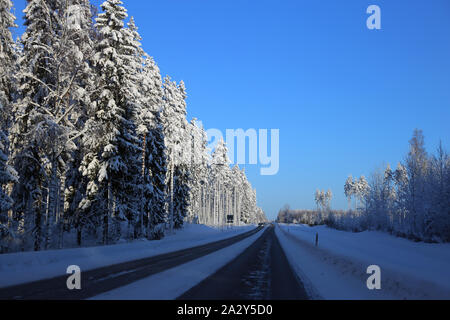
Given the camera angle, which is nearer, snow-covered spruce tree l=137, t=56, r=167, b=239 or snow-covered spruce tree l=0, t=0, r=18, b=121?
snow-covered spruce tree l=0, t=0, r=18, b=121

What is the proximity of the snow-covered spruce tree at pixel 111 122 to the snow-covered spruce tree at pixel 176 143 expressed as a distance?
10978 mm

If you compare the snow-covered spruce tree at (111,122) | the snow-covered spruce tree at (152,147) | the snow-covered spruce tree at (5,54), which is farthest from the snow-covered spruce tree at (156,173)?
the snow-covered spruce tree at (5,54)

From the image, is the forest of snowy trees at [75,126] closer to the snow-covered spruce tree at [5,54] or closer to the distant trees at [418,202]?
the snow-covered spruce tree at [5,54]

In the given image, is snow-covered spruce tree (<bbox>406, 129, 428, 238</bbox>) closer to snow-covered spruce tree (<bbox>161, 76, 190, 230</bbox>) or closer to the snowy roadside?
snow-covered spruce tree (<bbox>161, 76, 190, 230</bbox>)

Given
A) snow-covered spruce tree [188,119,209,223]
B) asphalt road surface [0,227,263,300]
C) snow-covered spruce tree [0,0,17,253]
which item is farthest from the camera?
snow-covered spruce tree [188,119,209,223]

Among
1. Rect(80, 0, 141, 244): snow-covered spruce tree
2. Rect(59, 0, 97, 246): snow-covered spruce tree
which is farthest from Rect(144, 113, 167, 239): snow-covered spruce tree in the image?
Rect(59, 0, 97, 246): snow-covered spruce tree

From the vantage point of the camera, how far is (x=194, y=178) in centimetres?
6606

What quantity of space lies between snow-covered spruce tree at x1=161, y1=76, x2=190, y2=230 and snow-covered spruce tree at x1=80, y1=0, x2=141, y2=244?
10978mm

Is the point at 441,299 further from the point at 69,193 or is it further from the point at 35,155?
the point at 69,193

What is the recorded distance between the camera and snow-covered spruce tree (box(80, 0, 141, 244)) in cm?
2366

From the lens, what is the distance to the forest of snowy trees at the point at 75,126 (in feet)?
59.7

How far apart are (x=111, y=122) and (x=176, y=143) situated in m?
16.0

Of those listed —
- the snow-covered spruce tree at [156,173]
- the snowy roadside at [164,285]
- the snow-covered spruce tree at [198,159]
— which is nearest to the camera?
the snowy roadside at [164,285]
